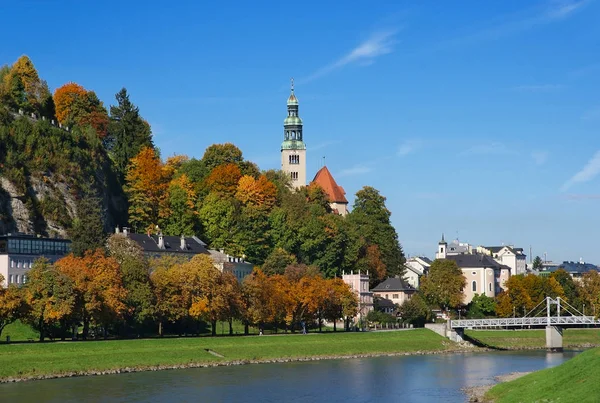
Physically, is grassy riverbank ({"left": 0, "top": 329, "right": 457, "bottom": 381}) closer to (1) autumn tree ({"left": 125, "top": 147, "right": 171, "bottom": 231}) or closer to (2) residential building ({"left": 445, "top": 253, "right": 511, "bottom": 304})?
(1) autumn tree ({"left": 125, "top": 147, "right": 171, "bottom": 231})

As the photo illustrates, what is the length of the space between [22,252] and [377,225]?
72.0 metres

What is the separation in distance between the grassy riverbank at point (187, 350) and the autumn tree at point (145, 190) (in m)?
31.8

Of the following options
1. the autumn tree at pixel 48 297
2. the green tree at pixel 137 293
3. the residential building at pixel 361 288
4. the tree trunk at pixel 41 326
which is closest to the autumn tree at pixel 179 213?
the residential building at pixel 361 288

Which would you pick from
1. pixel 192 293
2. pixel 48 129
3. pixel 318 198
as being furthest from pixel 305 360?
pixel 318 198

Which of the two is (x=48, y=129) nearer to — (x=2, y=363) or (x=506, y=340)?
(x=2, y=363)

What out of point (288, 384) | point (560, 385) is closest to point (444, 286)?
point (288, 384)

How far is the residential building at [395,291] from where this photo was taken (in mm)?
155875

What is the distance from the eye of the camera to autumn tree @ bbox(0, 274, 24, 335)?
86625 millimetres

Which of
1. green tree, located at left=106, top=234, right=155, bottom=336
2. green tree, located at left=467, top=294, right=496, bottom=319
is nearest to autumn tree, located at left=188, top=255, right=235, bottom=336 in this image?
green tree, located at left=106, top=234, right=155, bottom=336

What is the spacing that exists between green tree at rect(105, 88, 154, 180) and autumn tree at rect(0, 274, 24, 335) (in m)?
55.6

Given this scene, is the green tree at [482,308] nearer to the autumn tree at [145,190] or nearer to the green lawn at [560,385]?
the autumn tree at [145,190]

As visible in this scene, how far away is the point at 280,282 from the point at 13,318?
39205 millimetres

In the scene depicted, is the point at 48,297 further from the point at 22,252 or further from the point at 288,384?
the point at 288,384

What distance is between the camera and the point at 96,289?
94812 millimetres
